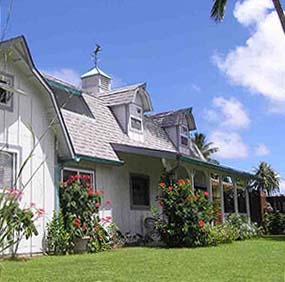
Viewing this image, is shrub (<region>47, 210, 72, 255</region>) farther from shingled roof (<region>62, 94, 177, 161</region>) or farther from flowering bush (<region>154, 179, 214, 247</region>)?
flowering bush (<region>154, 179, 214, 247</region>)

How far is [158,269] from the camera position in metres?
8.10

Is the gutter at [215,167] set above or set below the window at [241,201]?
above

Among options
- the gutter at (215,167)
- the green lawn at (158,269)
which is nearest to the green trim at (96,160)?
the gutter at (215,167)

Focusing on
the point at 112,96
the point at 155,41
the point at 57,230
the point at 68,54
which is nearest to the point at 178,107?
the point at 112,96

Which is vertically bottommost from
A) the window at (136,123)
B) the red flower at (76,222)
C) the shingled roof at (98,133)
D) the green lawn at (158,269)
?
the green lawn at (158,269)

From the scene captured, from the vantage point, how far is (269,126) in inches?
757

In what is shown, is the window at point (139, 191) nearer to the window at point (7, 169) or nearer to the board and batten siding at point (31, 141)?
the board and batten siding at point (31, 141)

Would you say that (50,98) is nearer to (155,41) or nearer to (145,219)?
(155,41)

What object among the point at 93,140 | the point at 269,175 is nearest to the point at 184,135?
the point at 93,140

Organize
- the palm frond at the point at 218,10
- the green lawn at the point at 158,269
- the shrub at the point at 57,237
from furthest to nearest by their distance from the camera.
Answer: the palm frond at the point at 218,10 → the shrub at the point at 57,237 → the green lawn at the point at 158,269

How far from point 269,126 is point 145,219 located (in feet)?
21.9

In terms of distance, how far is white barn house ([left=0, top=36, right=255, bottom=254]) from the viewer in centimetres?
1155

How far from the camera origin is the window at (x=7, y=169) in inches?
437

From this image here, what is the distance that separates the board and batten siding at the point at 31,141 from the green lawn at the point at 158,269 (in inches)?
89.5
